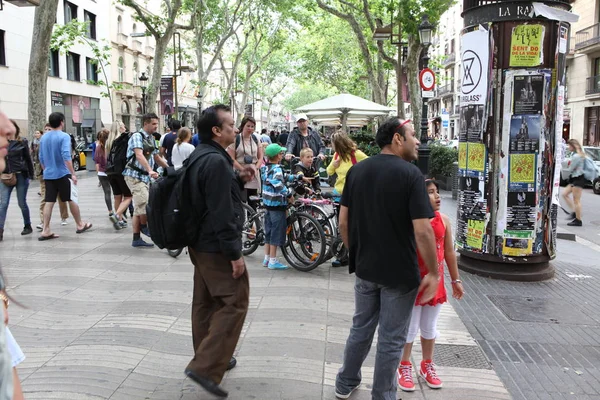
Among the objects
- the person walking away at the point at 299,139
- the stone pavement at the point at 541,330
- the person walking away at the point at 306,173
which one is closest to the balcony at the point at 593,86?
the person walking away at the point at 299,139

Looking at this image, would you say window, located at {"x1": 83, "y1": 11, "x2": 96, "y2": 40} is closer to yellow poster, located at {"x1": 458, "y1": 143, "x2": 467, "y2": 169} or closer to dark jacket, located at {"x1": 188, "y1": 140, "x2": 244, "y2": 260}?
yellow poster, located at {"x1": 458, "y1": 143, "x2": 467, "y2": 169}

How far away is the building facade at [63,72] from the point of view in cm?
2748

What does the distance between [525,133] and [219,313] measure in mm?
4321

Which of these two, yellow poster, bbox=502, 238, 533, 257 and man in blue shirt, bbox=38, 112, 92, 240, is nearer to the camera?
yellow poster, bbox=502, 238, 533, 257

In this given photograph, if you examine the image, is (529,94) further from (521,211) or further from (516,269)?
(516,269)

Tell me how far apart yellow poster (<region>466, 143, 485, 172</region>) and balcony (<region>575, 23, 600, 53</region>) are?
29832 millimetres

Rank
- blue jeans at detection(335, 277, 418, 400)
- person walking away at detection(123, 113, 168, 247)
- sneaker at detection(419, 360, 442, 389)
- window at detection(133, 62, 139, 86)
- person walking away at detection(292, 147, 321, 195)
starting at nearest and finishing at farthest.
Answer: blue jeans at detection(335, 277, 418, 400), sneaker at detection(419, 360, 442, 389), person walking away at detection(292, 147, 321, 195), person walking away at detection(123, 113, 168, 247), window at detection(133, 62, 139, 86)

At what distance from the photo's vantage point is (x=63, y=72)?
1299 inches

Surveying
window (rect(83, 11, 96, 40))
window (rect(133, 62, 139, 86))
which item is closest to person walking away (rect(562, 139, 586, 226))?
window (rect(83, 11, 96, 40))

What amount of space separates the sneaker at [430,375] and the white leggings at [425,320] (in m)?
0.21

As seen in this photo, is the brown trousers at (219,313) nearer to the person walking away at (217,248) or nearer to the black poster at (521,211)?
the person walking away at (217,248)

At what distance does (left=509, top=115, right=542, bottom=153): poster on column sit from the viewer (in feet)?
19.8

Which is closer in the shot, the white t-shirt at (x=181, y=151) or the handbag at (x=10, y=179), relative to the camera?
the handbag at (x=10, y=179)

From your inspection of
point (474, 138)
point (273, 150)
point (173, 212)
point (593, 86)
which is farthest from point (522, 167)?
point (593, 86)
